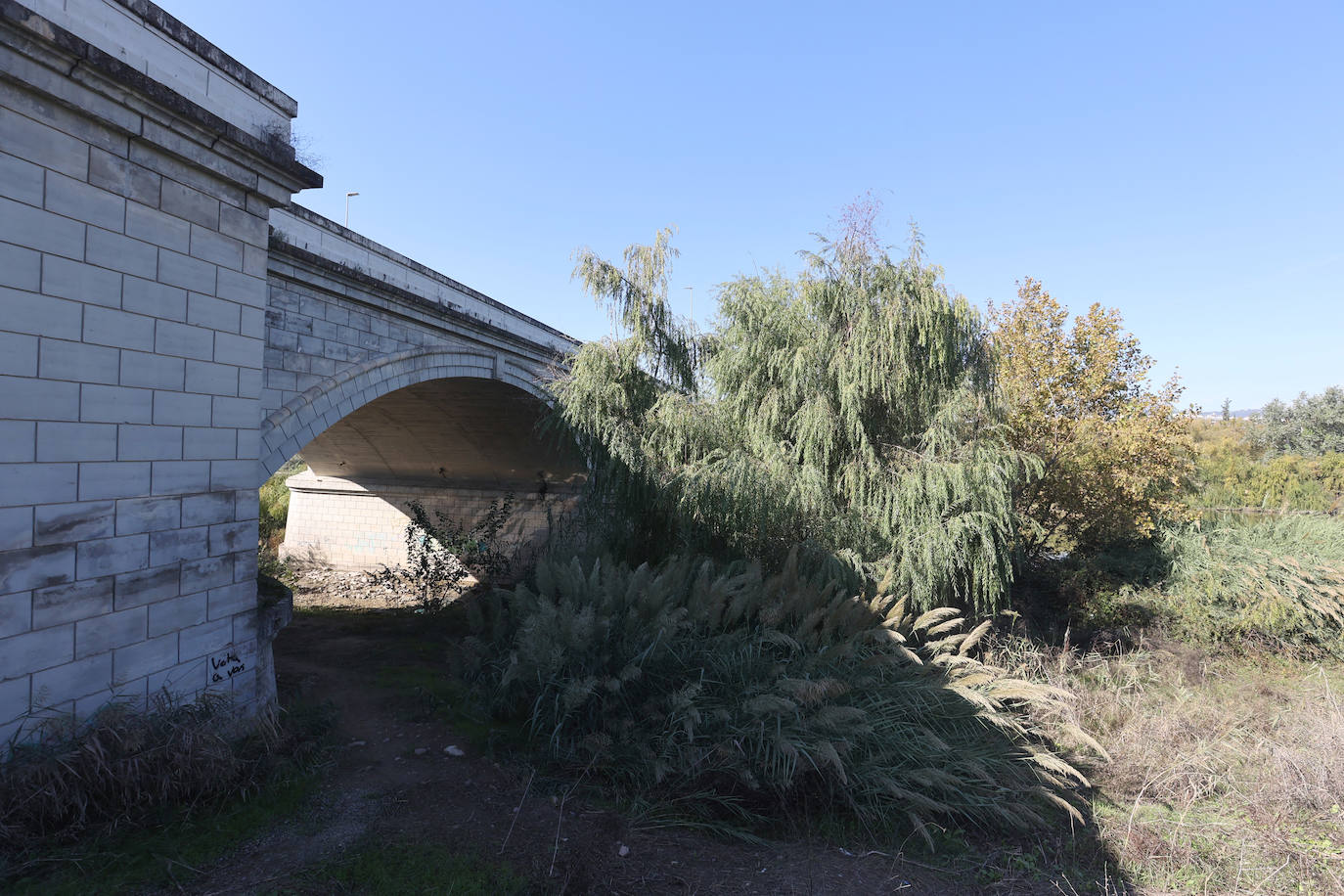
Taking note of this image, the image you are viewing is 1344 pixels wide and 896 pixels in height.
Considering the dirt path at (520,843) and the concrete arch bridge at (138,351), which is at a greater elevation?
the concrete arch bridge at (138,351)

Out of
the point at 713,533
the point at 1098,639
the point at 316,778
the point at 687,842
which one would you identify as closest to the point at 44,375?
the point at 316,778

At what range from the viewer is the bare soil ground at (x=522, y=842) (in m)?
3.77

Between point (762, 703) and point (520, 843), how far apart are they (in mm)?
1755

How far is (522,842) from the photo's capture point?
4.04m

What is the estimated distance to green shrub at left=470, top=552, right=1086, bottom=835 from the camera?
4633 millimetres

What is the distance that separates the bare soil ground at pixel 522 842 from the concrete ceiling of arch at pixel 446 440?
6.27 meters

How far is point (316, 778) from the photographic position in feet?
15.5

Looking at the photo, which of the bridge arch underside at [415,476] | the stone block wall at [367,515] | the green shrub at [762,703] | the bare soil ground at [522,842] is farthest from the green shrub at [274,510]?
the bare soil ground at [522,842]

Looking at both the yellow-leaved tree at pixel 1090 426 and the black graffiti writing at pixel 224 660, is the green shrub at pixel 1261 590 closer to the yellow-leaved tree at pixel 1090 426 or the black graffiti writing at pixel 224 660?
the yellow-leaved tree at pixel 1090 426

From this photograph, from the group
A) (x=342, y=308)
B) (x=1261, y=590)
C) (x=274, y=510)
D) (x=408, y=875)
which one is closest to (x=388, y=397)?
(x=342, y=308)

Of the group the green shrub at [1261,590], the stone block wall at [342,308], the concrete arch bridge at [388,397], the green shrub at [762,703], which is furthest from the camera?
the green shrub at [1261,590]

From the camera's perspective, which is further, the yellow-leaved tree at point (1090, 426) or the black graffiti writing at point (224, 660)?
the yellow-leaved tree at point (1090, 426)

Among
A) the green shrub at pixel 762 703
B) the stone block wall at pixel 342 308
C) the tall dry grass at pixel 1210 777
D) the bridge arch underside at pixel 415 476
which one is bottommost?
the tall dry grass at pixel 1210 777

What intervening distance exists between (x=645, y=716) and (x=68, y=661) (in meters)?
3.61
